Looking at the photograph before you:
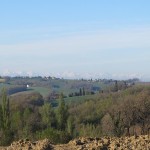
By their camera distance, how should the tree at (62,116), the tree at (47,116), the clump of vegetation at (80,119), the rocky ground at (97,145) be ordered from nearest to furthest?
the rocky ground at (97,145) → the clump of vegetation at (80,119) → the tree at (62,116) → the tree at (47,116)

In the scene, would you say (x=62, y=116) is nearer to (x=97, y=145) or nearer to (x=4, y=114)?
(x=4, y=114)

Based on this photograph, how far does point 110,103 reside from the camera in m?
124

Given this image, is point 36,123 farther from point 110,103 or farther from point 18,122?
point 110,103

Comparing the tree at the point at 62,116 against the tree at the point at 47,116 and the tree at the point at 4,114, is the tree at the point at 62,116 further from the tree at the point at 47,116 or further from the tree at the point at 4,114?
the tree at the point at 4,114

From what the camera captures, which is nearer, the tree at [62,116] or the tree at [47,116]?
the tree at [62,116]

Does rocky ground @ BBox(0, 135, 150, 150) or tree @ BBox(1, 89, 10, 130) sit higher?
rocky ground @ BBox(0, 135, 150, 150)

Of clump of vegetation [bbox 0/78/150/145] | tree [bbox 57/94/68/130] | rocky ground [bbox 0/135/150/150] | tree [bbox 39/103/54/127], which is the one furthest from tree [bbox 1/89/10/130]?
rocky ground [bbox 0/135/150/150]

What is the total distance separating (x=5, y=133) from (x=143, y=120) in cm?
2755

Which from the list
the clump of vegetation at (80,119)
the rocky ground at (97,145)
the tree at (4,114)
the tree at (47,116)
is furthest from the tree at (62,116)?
the rocky ground at (97,145)

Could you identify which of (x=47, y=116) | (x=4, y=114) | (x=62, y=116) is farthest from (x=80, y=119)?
(x=4, y=114)

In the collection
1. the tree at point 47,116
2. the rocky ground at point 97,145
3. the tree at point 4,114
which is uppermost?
the rocky ground at point 97,145

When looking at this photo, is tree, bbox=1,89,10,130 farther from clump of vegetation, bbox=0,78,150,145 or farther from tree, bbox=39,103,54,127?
tree, bbox=39,103,54,127

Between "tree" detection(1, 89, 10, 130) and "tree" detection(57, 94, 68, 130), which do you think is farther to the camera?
"tree" detection(57, 94, 68, 130)

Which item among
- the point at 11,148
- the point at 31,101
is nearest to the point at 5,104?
the point at 11,148
